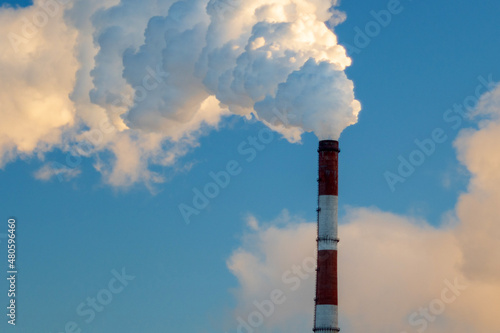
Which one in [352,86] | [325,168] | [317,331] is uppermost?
[352,86]

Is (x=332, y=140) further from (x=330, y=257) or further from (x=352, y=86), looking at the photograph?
(x=330, y=257)

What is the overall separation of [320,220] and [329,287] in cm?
376

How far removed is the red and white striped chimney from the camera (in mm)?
41000

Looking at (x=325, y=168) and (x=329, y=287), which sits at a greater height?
(x=325, y=168)

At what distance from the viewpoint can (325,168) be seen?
137ft

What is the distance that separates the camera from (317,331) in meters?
41.2

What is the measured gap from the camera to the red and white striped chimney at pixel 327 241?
41000 millimetres

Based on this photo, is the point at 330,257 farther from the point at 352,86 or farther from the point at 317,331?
the point at 352,86

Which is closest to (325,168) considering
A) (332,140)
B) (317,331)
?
(332,140)

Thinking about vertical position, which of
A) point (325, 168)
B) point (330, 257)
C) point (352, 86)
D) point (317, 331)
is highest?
point (352, 86)

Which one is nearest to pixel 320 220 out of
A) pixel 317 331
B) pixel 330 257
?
pixel 330 257

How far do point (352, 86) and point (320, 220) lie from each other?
7786 millimetres

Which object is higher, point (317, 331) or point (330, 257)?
point (330, 257)

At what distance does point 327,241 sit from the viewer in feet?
136
